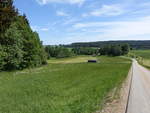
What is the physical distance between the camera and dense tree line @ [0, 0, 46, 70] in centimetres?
2292

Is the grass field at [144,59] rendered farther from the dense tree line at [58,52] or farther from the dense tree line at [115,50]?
the dense tree line at [58,52]

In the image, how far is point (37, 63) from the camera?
41875 mm

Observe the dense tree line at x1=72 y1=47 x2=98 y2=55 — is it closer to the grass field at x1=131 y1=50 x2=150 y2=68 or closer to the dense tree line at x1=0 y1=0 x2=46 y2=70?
the grass field at x1=131 y1=50 x2=150 y2=68

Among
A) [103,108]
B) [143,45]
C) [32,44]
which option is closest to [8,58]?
[32,44]

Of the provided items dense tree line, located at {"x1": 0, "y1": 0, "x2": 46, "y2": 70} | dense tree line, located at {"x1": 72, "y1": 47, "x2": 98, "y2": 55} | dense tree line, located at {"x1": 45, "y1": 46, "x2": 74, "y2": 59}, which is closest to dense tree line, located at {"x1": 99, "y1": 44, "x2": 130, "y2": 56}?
dense tree line, located at {"x1": 72, "y1": 47, "x2": 98, "y2": 55}

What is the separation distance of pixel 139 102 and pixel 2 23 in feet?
60.0

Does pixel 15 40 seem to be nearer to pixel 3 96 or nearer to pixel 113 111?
pixel 3 96

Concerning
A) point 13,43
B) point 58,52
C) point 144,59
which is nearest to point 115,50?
point 144,59

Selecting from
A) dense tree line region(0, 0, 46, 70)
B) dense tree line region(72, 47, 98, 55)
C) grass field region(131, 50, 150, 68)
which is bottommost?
grass field region(131, 50, 150, 68)

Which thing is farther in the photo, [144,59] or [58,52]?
[58,52]

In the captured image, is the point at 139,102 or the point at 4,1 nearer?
the point at 139,102

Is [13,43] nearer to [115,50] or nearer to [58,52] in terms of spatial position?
[58,52]

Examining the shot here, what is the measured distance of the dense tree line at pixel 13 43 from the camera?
75.2ft

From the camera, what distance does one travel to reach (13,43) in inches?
1218
